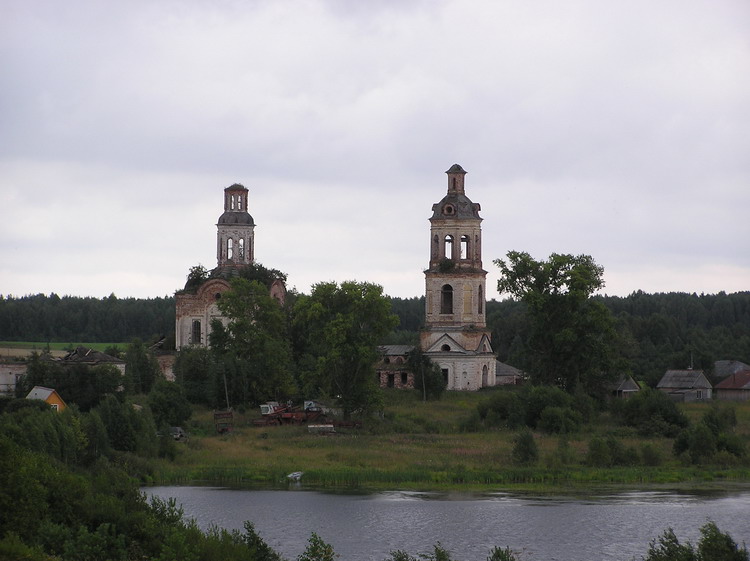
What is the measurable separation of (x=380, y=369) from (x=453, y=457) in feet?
86.4

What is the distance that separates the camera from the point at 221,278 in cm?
7319

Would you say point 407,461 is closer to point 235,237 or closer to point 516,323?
point 235,237

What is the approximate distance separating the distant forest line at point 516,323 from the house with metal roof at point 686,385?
2.99 metres

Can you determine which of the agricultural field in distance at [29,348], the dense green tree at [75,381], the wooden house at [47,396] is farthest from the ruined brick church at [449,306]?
the wooden house at [47,396]

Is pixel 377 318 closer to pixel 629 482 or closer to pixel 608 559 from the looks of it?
pixel 629 482

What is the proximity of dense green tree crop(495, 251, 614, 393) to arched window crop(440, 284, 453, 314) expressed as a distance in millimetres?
10368

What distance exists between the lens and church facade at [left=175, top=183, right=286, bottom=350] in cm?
7325

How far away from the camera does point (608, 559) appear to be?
31.4 meters

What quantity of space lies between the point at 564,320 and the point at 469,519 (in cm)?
2628

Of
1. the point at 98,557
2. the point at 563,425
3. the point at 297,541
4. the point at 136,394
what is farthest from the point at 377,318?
the point at 98,557

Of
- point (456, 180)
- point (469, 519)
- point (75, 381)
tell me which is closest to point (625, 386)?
point (456, 180)

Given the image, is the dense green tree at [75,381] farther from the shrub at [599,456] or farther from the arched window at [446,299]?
the arched window at [446,299]

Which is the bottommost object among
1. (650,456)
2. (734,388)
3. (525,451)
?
(650,456)

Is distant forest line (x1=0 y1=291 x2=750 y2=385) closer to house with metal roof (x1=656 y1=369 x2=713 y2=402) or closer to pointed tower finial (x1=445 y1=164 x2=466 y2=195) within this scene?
house with metal roof (x1=656 y1=369 x2=713 y2=402)
